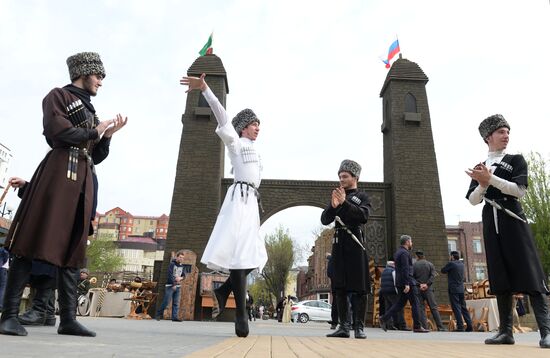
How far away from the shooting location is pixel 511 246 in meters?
4.01

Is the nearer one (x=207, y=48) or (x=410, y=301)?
(x=410, y=301)

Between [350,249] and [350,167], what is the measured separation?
0.98 metres

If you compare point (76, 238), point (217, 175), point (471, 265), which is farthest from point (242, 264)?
point (471, 265)

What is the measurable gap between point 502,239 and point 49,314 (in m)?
5.15

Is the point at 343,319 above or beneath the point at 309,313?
above

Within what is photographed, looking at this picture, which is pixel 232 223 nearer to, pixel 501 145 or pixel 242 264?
pixel 242 264

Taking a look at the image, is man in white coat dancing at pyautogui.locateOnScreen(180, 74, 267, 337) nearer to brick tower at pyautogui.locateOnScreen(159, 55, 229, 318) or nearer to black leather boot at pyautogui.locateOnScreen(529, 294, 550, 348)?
black leather boot at pyautogui.locateOnScreen(529, 294, 550, 348)

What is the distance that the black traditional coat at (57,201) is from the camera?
2975 millimetres

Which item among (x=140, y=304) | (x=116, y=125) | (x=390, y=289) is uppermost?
(x=116, y=125)

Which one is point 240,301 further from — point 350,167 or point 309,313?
point 309,313

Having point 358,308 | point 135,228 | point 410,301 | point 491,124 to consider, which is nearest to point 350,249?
point 358,308

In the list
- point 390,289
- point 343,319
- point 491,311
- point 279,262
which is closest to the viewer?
point 343,319

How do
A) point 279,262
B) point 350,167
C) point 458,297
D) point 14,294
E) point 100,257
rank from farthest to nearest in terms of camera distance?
point 100,257 → point 279,262 → point 458,297 → point 350,167 → point 14,294

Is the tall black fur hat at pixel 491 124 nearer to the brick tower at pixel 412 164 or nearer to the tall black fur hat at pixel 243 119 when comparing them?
the tall black fur hat at pixel 243 119
